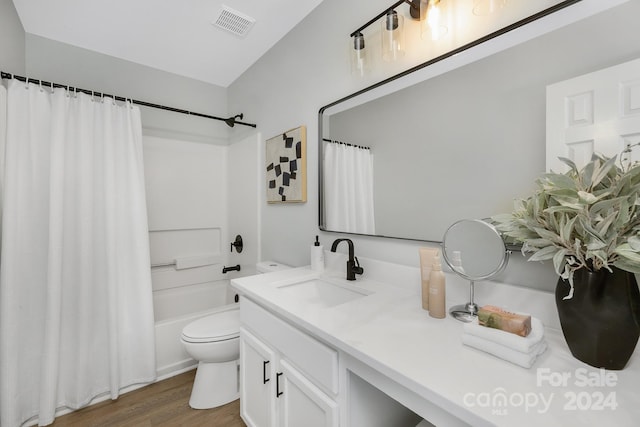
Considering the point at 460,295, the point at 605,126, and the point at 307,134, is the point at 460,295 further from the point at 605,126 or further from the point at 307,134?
the point at 307,134

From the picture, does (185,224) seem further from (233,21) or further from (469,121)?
(469,121)

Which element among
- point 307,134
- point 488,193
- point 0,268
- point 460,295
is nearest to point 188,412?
point 0,268

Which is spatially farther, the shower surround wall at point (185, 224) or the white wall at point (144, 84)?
the shower surround wall at point (185, 224)

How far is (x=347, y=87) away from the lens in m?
1.54

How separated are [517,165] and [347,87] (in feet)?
3.13

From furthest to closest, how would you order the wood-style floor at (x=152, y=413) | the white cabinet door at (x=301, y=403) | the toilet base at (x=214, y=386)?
the toilet base at (x=214, y=386)
the wood-style floor at (x=152, y=413)
the white cabinet door at (x=301, y=403)

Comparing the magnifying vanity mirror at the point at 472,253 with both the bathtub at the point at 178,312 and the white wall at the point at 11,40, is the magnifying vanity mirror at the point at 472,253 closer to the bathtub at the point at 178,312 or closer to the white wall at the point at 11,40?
the bathtub at the point at 178,312

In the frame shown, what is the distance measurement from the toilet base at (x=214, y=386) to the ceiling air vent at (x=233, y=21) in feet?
7.29

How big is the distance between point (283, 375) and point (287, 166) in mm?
1295

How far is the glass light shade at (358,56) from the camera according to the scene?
139 centimetres

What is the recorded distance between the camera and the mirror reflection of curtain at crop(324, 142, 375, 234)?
4.70 feet

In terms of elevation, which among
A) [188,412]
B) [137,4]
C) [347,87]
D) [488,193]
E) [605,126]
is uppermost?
[137,4]

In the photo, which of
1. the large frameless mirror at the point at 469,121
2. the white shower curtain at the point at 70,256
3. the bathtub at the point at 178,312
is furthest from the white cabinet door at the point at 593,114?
the white shower curtain at the point at 70,256

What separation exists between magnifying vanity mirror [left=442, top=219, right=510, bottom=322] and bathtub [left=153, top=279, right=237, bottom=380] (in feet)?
5.57
